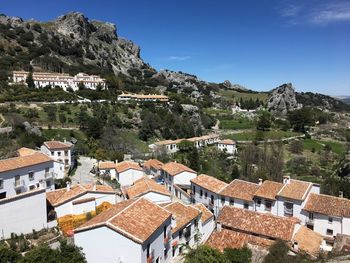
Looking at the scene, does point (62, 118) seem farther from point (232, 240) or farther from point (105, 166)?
point (232, 240)

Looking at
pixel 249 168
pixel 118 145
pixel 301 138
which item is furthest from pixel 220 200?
pixel 301 138

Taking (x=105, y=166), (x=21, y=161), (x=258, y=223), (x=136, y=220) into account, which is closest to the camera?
(x=136, y=220)

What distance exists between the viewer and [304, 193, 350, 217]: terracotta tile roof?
27266mm

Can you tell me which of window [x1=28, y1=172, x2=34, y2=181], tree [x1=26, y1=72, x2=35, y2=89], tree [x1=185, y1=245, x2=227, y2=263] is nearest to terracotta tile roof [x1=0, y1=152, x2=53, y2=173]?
window [x1=28, y1=172, x2=34, y2=181]

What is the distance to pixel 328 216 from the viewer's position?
27.5 m

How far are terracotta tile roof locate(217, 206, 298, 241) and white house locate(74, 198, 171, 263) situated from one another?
8926 mm

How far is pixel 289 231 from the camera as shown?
24.5 m

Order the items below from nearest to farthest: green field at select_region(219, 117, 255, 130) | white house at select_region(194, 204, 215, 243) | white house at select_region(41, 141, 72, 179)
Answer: white house at select_region(194, 204, 215, 243) < white house at select_region(41, 141, 72, 179) < green field at select_region(219, 117, 255, 130)

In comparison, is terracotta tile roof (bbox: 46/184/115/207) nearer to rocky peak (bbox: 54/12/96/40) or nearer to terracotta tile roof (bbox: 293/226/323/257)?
terracotta tile roof (bbox: 293/226/323/257)

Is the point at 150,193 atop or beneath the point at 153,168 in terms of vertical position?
atop

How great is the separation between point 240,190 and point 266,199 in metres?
3.00

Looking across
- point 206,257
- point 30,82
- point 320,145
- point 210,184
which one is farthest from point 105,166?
point 320,145

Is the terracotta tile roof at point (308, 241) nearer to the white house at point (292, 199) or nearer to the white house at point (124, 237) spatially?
the white house at point (292, 199)

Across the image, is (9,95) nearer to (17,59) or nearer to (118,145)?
(118,145)
